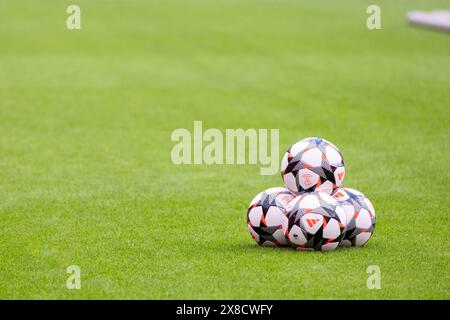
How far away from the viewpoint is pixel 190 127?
21062mm

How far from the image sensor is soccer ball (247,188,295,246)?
36.0 feet

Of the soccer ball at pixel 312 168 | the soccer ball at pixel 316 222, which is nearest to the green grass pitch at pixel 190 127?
the soccer ball at pixel 316 222

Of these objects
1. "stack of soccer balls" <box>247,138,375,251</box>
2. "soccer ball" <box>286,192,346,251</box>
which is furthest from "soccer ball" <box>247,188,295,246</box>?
"soccer ball" <box>286,192,346,251</box>

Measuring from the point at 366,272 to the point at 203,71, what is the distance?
18.5 metres

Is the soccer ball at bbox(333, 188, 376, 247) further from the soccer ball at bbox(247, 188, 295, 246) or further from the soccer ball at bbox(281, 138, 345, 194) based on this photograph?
the soccer ball at bbox(247, 188, 295, 246)

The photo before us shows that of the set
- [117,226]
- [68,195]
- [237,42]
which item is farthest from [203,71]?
[117,226]

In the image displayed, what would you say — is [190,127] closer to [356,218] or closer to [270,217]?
[270,217]

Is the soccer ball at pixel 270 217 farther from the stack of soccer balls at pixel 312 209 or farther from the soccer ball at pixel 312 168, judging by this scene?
the soccer ball at pixel 312 168

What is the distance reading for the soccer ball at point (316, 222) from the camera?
10680 millimetres

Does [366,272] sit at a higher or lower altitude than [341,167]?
lower

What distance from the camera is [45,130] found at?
67.2ft

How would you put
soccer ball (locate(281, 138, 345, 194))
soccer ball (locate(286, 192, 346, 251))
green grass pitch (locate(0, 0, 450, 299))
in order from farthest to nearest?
1. soccer ball (locate(281, 138, 345, 194))
2. soccer ball (locate(286, 192, 346, 251))
3. green grass pitch (locate(0, 0, 450, 299))
